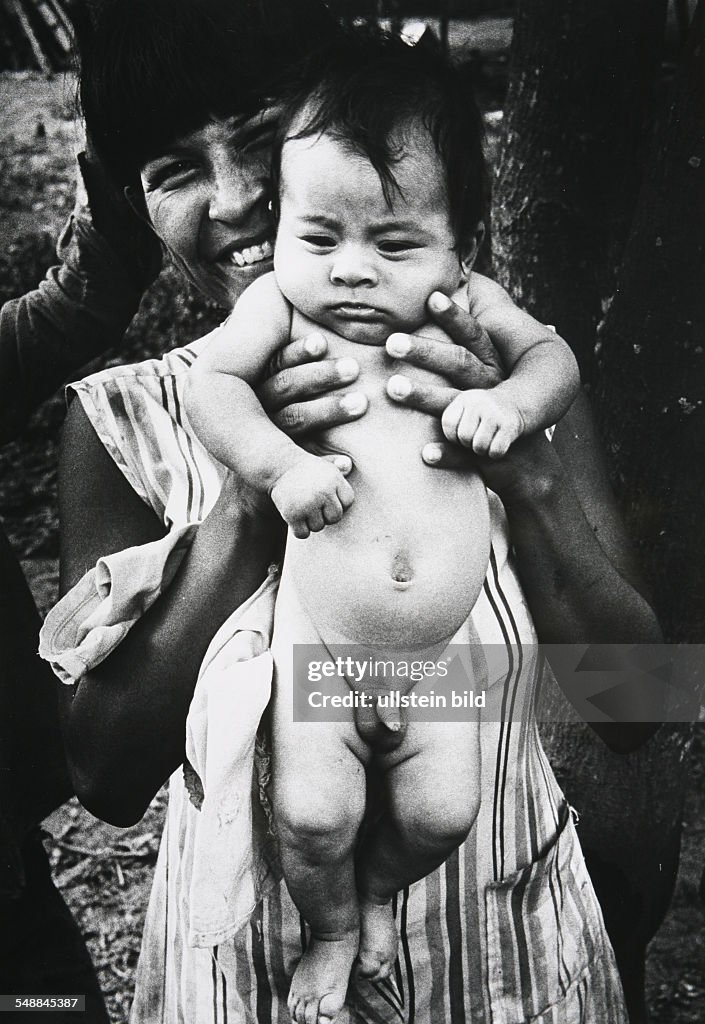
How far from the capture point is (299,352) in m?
1.80

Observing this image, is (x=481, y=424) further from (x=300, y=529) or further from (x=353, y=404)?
(x=300, y=529)

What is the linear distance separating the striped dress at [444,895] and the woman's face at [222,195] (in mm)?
190

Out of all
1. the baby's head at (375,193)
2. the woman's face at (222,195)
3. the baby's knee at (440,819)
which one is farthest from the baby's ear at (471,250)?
the baby's knee at (440,819)

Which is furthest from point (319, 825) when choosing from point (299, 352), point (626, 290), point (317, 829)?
point (626, 290)

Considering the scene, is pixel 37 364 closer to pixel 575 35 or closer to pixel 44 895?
pixel 44 895

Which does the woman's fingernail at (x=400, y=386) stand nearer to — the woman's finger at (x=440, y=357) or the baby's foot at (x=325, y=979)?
the woman's finger at (x=440, y=357)

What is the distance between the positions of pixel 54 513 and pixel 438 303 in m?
1.00

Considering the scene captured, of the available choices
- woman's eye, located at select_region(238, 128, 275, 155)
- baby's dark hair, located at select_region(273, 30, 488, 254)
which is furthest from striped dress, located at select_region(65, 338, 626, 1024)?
baby's dark hair, located at select_region(273, 30, 488, 254)

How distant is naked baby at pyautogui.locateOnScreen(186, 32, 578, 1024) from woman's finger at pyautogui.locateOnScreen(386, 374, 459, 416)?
2cm

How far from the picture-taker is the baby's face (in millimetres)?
1745

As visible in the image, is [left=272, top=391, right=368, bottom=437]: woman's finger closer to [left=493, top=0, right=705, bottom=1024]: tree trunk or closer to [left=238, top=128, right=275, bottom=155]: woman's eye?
[left=238, top=128, right=275, bottom=155]: woman's eye

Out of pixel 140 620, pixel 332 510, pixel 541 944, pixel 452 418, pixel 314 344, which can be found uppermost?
pixel 314 344

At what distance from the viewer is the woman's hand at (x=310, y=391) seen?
1.77 meters

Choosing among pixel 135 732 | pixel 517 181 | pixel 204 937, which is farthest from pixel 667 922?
pixel 517 181
